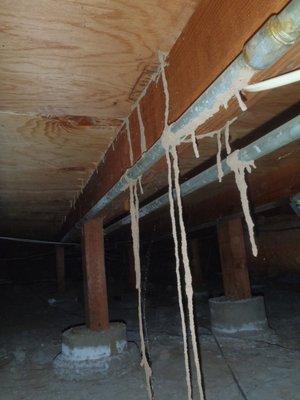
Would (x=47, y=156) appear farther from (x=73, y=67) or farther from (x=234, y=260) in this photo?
(x=234, y=260)

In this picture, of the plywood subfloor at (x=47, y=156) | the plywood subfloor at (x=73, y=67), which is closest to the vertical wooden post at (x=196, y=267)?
the plywood subfloor at (x=47, y=156)

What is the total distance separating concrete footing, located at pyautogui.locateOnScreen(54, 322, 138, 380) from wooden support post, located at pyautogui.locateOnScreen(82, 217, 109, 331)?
13 cm

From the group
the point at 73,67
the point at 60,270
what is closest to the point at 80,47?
the point at 73,67

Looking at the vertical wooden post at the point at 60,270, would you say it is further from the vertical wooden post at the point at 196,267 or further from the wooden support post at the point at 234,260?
the wooden support post at the point at 234,260

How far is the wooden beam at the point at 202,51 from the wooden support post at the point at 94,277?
2.14 meters

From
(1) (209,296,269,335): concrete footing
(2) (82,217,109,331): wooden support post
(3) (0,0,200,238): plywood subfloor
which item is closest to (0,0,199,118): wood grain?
(3) (0,0,200,238): plywood subfloor

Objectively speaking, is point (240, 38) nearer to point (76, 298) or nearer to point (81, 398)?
point (81, 398)

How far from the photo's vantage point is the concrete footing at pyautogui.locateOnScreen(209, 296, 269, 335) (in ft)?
14.6

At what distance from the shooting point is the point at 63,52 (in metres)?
1.20

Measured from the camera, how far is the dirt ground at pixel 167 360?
2.86 metres

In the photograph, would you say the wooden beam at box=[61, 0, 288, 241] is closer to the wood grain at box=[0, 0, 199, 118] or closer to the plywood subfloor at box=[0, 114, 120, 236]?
the wood grain at box=[0, 0, 199, 118]

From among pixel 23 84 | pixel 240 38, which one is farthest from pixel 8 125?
pixel 240 38

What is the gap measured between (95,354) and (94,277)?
756mm

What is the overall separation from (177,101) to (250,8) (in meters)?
0.45
